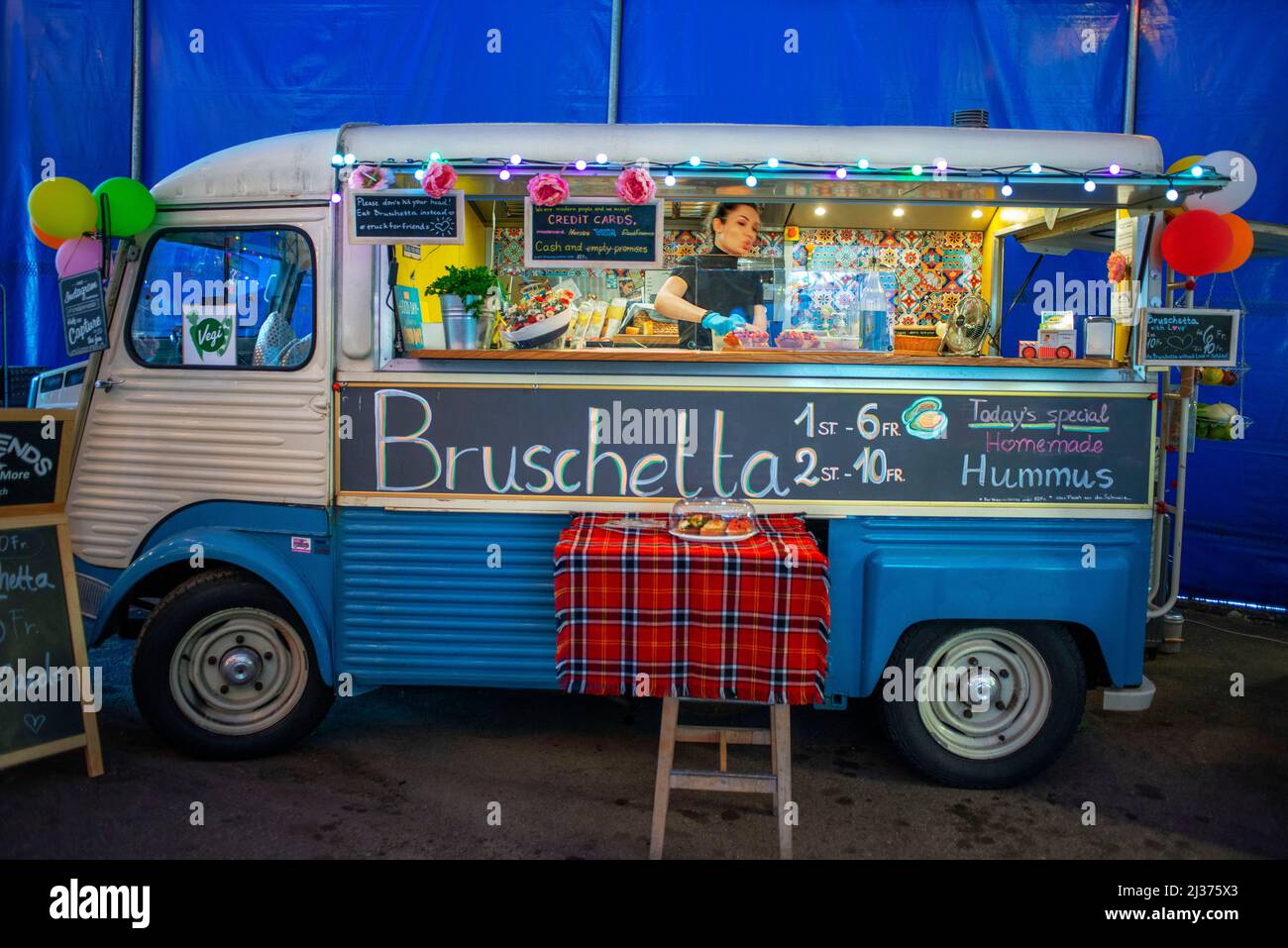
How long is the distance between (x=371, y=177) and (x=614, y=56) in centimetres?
395

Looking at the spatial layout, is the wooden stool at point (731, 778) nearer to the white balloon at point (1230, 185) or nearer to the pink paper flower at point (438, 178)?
the pink paper flower at point (438, 178)

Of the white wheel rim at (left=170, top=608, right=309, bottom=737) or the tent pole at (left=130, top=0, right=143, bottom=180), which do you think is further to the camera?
the tent pole at (left=130, top=0, right=143, bottom=180)

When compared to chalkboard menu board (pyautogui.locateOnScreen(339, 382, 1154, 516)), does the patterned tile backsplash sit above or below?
above

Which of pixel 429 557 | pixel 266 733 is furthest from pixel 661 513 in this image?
pixel 266 733

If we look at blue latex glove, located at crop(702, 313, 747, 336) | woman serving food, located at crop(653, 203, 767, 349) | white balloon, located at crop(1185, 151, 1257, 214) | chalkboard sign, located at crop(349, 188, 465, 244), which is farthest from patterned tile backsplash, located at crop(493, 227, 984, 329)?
chalkboard sign, located at crop(349, 188, 465, 244)

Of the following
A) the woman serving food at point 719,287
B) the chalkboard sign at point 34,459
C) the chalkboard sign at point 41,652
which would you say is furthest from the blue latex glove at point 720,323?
the chalkboard sign at point 41,652

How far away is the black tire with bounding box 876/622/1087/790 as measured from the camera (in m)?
4.07

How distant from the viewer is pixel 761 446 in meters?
4.13

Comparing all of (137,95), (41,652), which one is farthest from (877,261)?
(137,95)

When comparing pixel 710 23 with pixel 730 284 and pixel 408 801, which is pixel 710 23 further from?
pixel 408 801

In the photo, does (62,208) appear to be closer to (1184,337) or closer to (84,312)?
(84,312)

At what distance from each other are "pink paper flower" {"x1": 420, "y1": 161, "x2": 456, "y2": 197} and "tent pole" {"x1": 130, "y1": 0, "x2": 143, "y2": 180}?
15.9 feet

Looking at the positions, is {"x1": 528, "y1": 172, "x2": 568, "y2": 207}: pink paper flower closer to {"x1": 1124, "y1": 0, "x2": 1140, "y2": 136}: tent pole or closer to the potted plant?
the potted plant

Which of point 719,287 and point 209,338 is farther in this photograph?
point 719,287
